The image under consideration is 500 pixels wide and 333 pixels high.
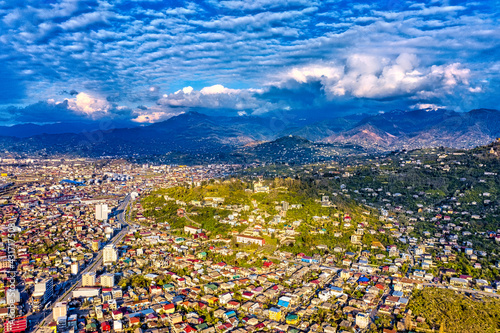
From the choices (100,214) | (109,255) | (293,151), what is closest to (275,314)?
(109,255)

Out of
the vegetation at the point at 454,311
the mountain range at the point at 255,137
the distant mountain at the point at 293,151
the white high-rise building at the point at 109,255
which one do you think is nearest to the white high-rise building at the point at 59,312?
the white high-rise building at the point at 109,255

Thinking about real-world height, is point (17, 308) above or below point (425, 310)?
above

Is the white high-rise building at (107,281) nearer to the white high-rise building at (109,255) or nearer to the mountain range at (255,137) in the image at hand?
the white high-rise building at (109,255)

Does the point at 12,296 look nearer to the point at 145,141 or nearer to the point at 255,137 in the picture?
the point at 145,141

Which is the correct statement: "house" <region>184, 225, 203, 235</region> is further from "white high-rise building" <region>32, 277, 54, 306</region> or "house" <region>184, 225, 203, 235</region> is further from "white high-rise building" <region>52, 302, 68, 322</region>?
"white high-rise building" <region>52, 302, 68, 322</region>

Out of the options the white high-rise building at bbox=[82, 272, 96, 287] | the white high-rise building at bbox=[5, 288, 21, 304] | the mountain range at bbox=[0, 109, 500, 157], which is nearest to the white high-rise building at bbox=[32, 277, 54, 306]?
the white high-rise building at bbox=[5, 288, 21, 304]

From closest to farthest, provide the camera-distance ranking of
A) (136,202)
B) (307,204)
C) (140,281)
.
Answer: (140,281) < (307,204) < (136,202)

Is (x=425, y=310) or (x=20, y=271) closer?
(x=425, y=310)

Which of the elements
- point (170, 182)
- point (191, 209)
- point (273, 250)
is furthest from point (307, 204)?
point (170, 182)

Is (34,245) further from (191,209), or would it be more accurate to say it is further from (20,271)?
(191,209)
